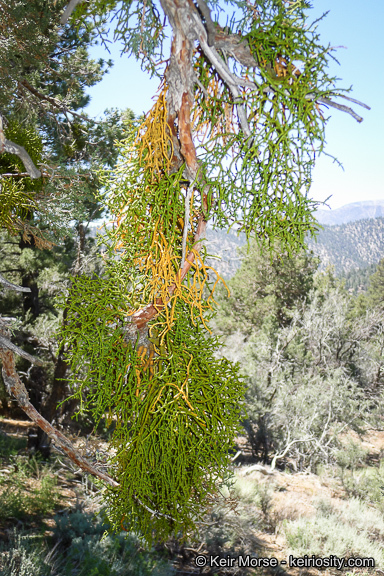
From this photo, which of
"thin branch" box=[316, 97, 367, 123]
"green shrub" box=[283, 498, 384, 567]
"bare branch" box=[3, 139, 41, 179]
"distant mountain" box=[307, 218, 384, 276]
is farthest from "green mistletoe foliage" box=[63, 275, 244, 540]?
"distant mountain" box=[307, 218, 384, 276]

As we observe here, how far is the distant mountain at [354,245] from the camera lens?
125750 mm

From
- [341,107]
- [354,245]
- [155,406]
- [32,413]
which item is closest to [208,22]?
[341,107]

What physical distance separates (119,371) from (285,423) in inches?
394

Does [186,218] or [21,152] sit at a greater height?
[21,152]

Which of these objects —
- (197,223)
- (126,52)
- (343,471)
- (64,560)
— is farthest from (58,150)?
(343,471)

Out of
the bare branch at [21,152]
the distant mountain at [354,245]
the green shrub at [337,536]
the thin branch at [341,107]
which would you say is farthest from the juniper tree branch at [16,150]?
the distant mountain at [354,245]

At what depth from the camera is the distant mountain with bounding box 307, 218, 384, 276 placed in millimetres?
125750

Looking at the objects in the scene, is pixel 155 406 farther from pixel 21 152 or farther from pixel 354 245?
pixel 354 245

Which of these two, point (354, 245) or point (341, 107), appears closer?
point (341, 107)

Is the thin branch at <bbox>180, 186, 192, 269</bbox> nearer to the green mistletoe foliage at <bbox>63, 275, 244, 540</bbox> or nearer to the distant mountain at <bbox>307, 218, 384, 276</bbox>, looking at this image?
the green mistletoe foliage at <bbox>63, 275, 244, 540</bbox>

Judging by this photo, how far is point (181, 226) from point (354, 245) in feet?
482

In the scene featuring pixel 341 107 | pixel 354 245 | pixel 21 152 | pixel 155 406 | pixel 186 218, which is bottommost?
pixel 155 406

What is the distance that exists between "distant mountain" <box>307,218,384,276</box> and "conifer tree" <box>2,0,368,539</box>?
419ft

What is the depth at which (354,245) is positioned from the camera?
135250mm
